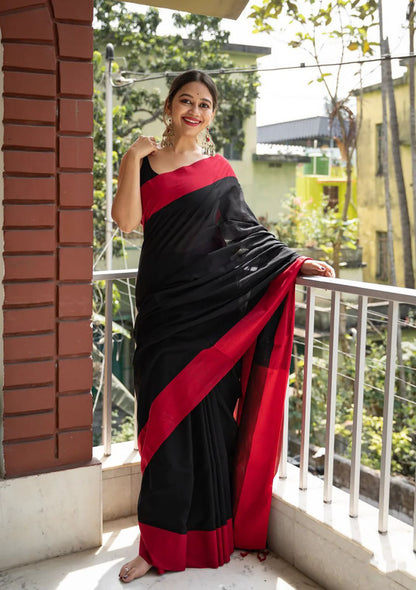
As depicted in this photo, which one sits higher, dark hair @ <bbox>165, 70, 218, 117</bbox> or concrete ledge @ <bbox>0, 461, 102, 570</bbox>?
dark hair @ <bbox>165, 70, 218, 117</bbox>

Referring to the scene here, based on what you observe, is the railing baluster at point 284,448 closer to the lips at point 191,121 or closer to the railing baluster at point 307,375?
the railing baluster at point 307,375

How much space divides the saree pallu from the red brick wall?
213mm

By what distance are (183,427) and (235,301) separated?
44 cm

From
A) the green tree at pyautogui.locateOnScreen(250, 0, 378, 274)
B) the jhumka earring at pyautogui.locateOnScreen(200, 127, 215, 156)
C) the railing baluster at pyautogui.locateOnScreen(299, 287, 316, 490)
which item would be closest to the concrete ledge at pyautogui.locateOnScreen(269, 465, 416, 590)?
the railing baluster at pyautogui.locateOnScreen(299, 287, 316, 490)

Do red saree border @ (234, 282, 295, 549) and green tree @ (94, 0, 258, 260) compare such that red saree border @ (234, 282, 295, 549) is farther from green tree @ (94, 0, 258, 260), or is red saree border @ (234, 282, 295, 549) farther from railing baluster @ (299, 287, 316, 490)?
green tree @ (94, 0, 258, 260)

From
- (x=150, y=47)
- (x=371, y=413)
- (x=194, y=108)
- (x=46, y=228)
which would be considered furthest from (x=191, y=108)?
(x=150, y=47)

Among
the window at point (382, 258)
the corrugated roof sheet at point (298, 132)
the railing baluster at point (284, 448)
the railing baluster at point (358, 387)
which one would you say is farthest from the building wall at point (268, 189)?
the railing baluster at point (358, 387)

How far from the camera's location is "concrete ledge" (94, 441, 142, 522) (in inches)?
101

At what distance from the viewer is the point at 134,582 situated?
2.07m

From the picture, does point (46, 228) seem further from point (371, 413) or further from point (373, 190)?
point (373, 190)

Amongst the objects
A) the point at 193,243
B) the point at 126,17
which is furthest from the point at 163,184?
the point at 126,17

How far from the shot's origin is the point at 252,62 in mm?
14031

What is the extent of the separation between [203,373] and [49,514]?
2.32 ft

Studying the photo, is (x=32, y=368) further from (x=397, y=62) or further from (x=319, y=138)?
(x=319, y=138)
